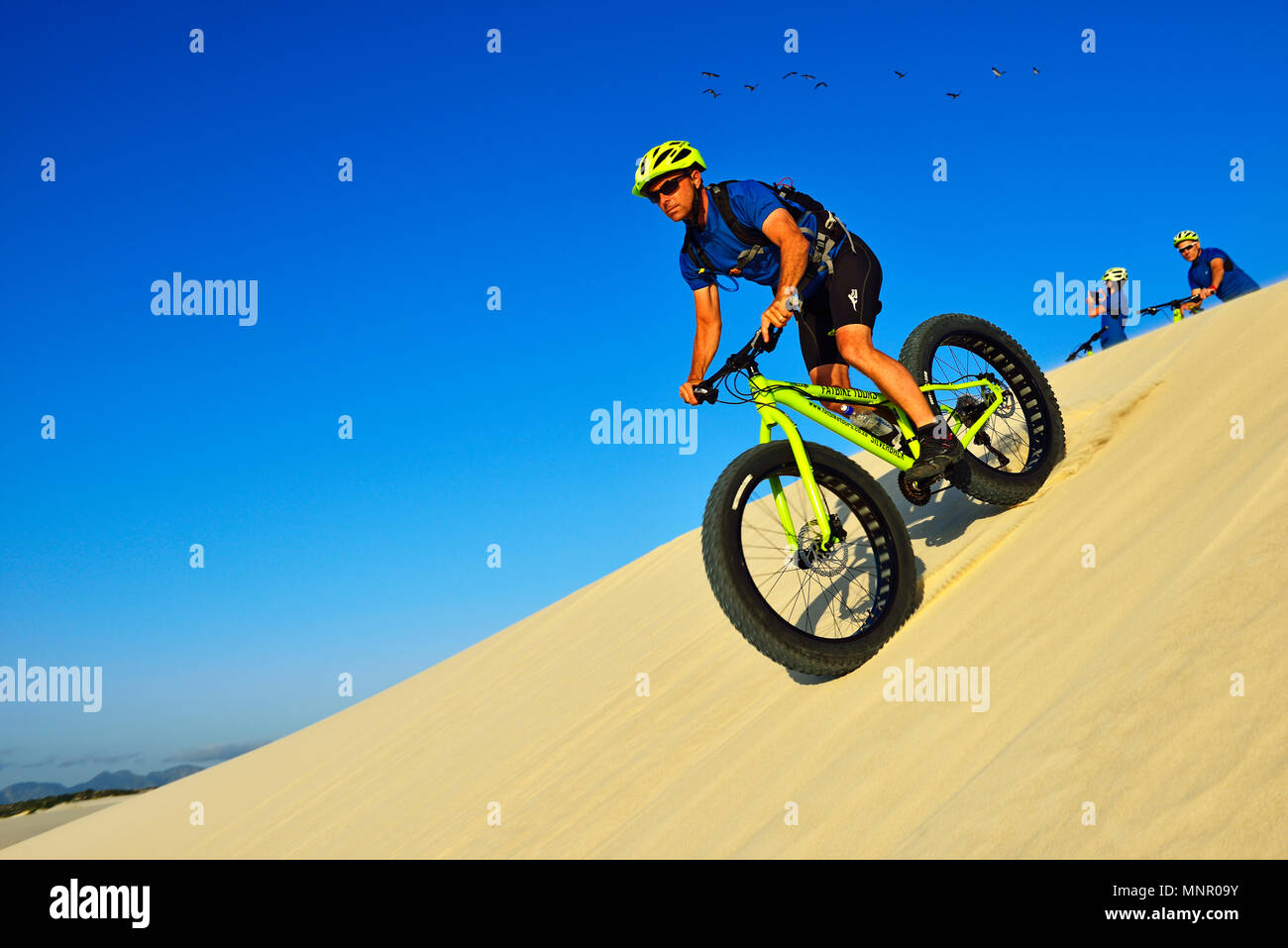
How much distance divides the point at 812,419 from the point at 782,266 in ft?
2.68

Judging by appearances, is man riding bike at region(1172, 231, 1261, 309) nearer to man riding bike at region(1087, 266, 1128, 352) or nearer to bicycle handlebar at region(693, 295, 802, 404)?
man riding bike at region(1087, 266, 1128, 352)

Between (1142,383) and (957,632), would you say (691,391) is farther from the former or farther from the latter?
(1142,383)

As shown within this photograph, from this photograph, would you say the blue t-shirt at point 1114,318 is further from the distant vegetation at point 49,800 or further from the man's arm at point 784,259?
the distant vegetation at point 49,800

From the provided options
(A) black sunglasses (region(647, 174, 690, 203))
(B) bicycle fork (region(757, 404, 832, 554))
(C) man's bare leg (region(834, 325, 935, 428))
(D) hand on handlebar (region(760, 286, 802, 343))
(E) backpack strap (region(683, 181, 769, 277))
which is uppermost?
(A) black sunglasses (region(647, 174, 690, 203))

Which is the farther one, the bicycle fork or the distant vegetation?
the distant vegetation

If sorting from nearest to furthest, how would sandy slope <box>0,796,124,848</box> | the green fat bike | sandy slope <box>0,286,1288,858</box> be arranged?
sandy slope <box>0,286,1288,858</box> → the green fat bike → sandy slope <box>0,796,124,848</box>

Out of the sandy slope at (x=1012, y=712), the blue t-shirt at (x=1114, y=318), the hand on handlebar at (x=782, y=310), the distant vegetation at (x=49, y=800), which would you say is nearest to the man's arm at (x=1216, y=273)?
the blue t-shirt at (x=1114, y=318)

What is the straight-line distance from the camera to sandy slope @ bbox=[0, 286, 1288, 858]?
2.43m

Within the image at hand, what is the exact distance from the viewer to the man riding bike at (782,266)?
4.67 m

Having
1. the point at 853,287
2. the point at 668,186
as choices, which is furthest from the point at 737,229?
the point at 853,287

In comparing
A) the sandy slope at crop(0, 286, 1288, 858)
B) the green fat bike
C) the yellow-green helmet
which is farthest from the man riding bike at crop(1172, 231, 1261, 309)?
the yellow-green helmet
